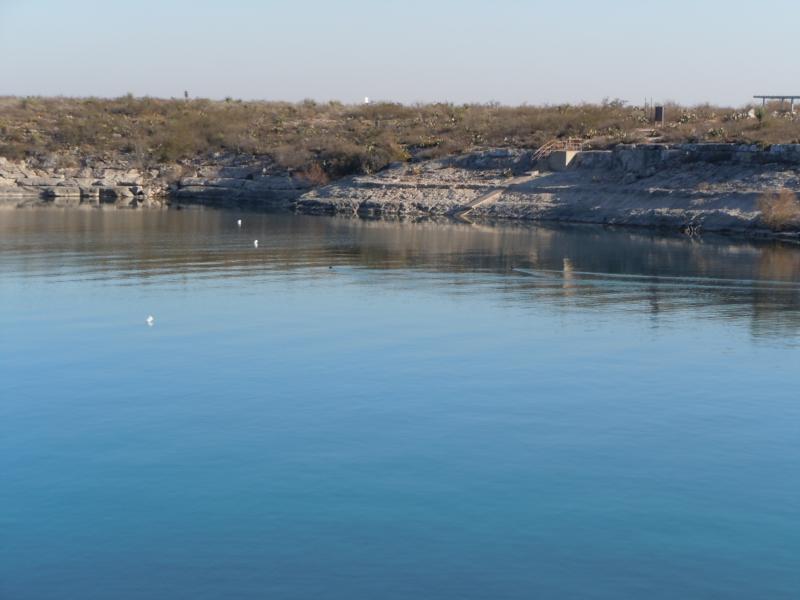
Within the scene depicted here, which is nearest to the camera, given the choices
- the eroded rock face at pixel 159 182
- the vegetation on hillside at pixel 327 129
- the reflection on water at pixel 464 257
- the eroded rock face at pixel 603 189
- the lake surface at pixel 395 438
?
the lake surface at pixel 395 438

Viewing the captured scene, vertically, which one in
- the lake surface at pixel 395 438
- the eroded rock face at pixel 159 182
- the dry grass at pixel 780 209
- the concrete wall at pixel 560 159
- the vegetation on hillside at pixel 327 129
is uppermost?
the vegetation on hillside at pixel 327 129

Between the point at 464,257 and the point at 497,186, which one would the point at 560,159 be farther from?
the point at 464,257

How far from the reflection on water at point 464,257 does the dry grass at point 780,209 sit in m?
2.69

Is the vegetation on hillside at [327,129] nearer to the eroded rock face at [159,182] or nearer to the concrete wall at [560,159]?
the eroded rock face at [159,182]

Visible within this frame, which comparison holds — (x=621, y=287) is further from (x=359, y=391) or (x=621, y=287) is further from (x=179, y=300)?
(x=359, y=391)

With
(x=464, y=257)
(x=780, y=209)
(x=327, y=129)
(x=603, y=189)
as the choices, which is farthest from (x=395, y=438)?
(x=327, y=129)

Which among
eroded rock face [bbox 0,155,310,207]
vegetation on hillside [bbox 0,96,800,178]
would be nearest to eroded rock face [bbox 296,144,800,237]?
vegetation on hillside [bbox 0,96,800,178]

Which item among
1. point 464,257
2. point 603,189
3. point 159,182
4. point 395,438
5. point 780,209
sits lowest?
point 395,438

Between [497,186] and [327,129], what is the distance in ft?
79.6

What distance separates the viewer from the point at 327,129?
9344 centimetres

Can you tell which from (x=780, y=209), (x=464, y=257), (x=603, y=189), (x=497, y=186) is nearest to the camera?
(x=464, y=257)

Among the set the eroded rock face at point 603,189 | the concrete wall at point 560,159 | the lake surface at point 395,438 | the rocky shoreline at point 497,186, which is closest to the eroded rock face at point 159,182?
the rocky shoreline at point 497,186

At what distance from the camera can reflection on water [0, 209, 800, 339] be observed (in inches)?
1462

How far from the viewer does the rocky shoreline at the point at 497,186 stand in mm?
63156
